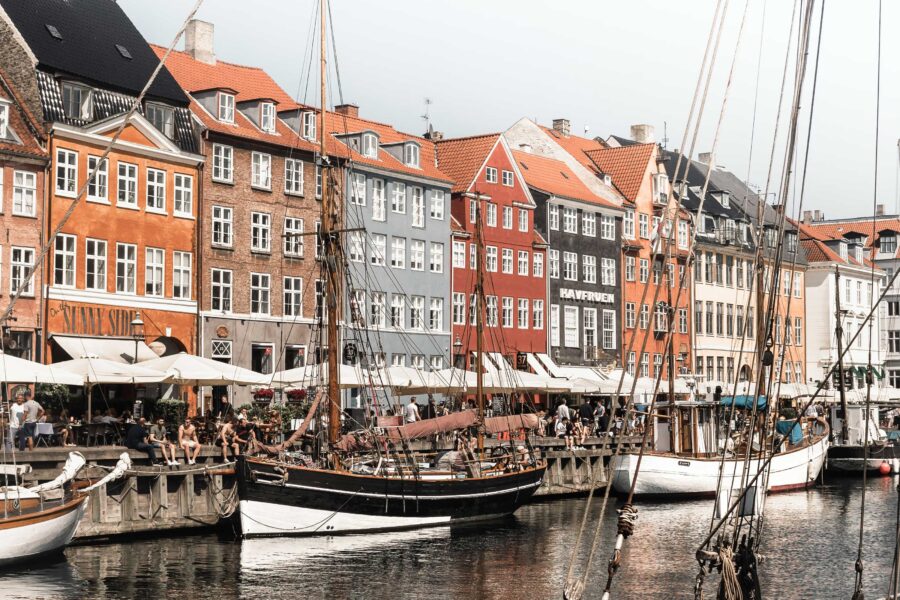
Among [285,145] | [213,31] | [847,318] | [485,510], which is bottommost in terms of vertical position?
[485,510]

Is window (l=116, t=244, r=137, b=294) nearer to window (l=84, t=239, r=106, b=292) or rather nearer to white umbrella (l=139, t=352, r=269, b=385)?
window (l=84, t=239, r=106, b=292)

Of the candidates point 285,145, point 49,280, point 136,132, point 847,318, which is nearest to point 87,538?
point 49,280

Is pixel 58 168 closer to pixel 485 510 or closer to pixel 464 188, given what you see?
pixel 485 510

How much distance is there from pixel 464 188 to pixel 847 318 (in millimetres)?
40848

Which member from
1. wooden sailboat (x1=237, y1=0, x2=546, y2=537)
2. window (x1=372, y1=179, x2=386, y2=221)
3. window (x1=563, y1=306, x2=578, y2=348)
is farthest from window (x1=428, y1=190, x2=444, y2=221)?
wooden sailboat (x1=237, y1=0, x2=546, y2=537)

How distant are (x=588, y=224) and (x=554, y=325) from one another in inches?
256

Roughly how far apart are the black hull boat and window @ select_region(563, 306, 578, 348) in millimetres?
32869

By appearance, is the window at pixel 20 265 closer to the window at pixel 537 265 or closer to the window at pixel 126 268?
the window at pixel 126 268

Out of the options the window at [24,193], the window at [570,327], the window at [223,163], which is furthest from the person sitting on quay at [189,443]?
the window at [570,327]

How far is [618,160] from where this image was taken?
79.4 meters

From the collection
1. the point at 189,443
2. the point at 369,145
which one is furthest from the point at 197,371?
the point at 369,145

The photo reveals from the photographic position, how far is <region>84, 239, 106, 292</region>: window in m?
46.1

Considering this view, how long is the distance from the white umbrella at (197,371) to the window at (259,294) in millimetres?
14870

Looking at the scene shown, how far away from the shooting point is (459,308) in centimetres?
6391
